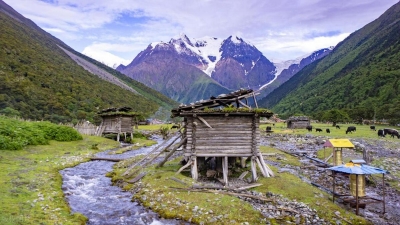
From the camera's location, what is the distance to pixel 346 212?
1453 centimetres

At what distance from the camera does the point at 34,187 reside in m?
16.6

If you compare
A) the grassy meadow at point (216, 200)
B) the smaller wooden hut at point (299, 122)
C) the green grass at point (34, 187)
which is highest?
the smaller wooden hut at point (299, 122)

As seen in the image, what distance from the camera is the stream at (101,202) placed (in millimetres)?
13742

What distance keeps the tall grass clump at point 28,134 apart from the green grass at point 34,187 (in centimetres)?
109

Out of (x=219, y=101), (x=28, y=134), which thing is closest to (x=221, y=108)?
(x=219, y=101)

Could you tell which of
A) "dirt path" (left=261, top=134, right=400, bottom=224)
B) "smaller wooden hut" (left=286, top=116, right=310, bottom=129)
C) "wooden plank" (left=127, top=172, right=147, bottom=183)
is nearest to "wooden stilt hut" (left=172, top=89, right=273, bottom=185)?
"wooden plank" (left=127, top=172, right=147, bottom=183)

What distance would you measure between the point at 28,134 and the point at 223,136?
2392 cm

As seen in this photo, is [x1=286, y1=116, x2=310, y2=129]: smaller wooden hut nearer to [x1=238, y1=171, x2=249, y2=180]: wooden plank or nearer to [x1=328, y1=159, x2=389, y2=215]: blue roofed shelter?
[x1=238, y1=171, x2=249, y2=180]: wooden plank

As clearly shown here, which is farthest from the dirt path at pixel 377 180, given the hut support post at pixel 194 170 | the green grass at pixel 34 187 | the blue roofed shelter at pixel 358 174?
the green grass at pixel 34 187

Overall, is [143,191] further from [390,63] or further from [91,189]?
[390,63]

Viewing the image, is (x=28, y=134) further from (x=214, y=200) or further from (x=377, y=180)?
(x=377, y=180)

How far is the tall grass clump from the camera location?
27.7 metres

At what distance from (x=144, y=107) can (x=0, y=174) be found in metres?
122

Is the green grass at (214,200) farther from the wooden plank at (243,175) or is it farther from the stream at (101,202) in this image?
the wooden plank at (243,175)
